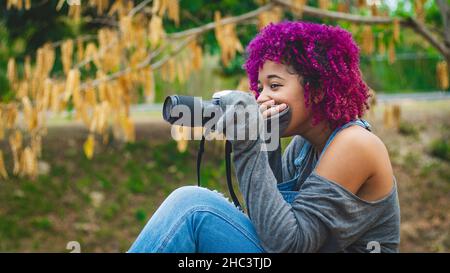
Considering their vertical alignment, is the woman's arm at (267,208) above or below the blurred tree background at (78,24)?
below

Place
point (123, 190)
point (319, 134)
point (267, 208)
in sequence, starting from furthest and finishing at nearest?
point (123, 190), point (319, 134), point (267, 208)

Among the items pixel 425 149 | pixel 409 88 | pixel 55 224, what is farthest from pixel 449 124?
pixel 55 224

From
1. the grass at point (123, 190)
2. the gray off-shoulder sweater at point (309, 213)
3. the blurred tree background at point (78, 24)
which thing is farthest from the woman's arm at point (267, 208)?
the grass at point (123, 190)

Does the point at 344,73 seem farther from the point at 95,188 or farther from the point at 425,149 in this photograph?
the point at 425,149

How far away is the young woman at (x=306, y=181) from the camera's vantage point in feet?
5.26

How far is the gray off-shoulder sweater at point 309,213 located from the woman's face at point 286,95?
147 millimetres

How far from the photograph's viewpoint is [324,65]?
68.9 inches

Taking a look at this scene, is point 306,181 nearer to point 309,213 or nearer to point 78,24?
→ point 309,213

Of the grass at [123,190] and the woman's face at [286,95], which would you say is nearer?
the woman's face at [286,95]

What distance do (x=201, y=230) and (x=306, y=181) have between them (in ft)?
0.97

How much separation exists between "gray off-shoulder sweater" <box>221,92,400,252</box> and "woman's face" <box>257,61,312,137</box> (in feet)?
0.48

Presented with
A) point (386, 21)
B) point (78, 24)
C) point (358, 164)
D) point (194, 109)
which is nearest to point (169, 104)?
point (194, 109)

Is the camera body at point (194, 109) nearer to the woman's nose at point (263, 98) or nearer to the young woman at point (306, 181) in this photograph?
the young woman at point (306, 181)

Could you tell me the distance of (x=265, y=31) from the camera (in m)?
1.86
